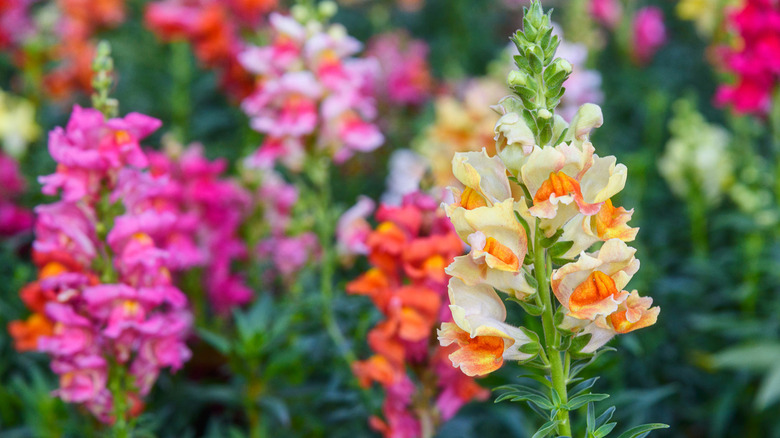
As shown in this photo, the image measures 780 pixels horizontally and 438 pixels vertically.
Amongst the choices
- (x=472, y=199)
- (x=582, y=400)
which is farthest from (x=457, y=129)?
(x=582, y=400)

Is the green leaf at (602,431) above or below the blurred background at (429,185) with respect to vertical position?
below

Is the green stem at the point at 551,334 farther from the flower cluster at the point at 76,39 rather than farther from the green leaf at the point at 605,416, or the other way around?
the flower cluster at the point at 76,39

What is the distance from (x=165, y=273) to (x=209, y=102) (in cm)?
298

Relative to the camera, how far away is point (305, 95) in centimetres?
275

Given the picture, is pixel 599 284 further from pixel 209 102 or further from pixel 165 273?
pixel 209 102

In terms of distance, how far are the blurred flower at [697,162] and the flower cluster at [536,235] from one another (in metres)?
2.22

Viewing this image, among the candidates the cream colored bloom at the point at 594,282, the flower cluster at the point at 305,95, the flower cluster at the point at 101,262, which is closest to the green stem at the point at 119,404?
the flower cluster at the point at 101,262

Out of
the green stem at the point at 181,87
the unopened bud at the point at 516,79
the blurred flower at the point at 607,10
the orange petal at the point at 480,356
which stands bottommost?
the orange petal at the point at 480,356

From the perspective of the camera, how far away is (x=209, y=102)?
480 centimetres

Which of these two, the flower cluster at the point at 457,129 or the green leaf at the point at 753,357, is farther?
the flower cluster at the point at 457,129

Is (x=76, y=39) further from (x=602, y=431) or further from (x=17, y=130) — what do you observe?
(x=602, y=431)

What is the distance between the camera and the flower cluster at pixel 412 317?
74.0 inches

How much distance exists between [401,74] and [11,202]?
2.39 m

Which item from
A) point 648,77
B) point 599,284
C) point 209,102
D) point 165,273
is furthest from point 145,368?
point 648,77
